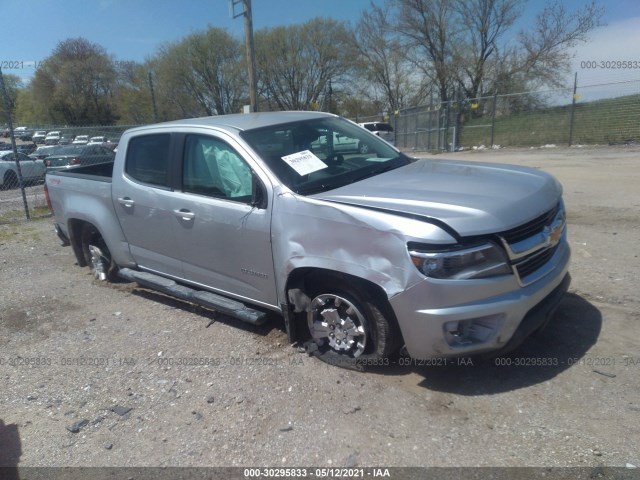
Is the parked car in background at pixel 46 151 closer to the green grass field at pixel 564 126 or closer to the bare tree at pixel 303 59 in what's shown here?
the green grass field at pixel 564 126

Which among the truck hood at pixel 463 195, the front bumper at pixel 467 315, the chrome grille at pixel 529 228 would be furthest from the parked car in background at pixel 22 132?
the chrome grille at pixel 529 228

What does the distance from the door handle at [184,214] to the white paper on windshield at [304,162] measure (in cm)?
94

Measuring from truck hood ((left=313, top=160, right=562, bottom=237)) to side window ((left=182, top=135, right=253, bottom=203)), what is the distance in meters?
0.73

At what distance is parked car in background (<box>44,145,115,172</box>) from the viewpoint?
526 inches

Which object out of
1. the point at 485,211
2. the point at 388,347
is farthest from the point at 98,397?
the point at 485,211

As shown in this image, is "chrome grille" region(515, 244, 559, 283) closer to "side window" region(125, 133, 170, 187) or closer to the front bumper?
the front bumper

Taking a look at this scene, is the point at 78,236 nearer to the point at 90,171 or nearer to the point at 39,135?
the point at 90,171

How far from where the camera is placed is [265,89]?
42219mm

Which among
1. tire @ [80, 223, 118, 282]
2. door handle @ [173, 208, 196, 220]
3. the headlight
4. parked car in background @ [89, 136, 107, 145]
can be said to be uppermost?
parked car in background @ [89, 136, 107, 145]

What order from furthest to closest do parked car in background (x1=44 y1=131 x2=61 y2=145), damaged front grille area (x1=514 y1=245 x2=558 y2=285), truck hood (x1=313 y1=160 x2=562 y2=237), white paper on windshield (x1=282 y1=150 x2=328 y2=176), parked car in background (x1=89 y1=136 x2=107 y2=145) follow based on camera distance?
parked car in background (x1=44 y1=131 x2=61 y2=145) → parked car in background (x1=89 y1=136 x2=107 y2=145) → white paper on windshield (x1=282 y1=150 x2=328 y2=176) → damaged front grille area (x1=514 y1=245 x2=558 y2=285) → truck hood (x1=313 y1=160 x2=562 y2=237)

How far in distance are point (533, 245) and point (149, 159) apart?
3429 millimetres

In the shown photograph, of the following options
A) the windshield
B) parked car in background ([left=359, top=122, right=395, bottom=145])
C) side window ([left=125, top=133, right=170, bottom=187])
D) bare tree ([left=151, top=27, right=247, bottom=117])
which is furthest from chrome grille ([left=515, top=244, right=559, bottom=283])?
bare tree ([left=151, top=27, right=247, bottom=117])

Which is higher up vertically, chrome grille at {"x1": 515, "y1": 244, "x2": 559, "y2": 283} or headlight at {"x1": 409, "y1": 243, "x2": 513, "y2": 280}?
headlight at {"x1": 409, "y1": 243, "x2": 513, "y2": 280}

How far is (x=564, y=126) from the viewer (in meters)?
19.0
